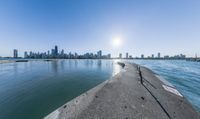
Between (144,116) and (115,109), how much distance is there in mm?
1111

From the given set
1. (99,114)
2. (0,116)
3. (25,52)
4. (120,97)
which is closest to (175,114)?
(120,97)

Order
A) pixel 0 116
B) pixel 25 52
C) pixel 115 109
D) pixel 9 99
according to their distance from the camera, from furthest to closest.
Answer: pixel 25 52 < pixel 9 99 < pixel 0 116 < pixel 115 109

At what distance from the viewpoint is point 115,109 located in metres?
3.95

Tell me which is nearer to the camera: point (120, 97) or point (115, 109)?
Answer: point (115, 109)

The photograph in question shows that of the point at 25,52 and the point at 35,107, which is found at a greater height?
the point at 25,52

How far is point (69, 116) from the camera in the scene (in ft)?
11.3

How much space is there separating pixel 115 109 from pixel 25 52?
770 feet

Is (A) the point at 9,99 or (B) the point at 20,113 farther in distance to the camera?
(A) the point at 9,99

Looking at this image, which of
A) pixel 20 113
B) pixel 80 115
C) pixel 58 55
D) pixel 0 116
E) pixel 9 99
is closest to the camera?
pixel 80 115

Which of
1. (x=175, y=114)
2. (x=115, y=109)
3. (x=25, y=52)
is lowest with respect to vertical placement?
(x=175, y=114)

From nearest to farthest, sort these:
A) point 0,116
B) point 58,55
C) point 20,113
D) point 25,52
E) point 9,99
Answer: point 0,116
point 20,113
point 9,99
point 58,55
point 25,52

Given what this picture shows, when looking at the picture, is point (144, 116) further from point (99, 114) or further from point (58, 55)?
point (58, 55)

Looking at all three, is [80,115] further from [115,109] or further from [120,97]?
[120,97]

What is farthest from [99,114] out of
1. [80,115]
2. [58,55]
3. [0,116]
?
[58,55]
